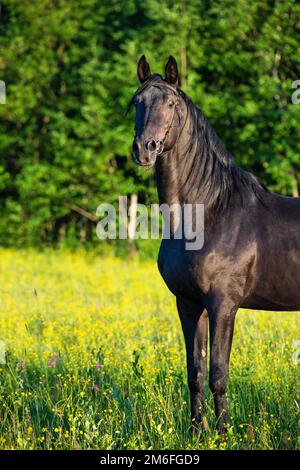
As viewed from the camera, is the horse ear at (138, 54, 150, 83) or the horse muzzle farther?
the horse ear at (138, 54, 150, 83)

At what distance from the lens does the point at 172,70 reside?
4727mm

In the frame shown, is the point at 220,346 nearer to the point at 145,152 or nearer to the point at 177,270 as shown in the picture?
the point at 177,270

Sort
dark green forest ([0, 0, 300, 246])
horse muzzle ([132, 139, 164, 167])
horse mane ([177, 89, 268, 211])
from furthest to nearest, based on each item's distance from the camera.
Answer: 1. dark green forest ([0, 0, 300, 246])
2. horse mane ([177, 89, 268, 211])
3. horse muzzle ([132, 139, 164, 167])

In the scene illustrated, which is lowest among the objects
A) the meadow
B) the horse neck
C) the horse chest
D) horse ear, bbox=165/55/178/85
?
the meadow

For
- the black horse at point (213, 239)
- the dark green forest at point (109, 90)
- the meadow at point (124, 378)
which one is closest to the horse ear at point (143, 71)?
the black horse at point (213, 239)

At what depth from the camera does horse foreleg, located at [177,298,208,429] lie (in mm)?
4863

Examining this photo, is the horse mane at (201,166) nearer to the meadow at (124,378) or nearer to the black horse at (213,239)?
the black horse at (213,239)

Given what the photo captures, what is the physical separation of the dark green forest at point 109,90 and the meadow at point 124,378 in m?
5.20

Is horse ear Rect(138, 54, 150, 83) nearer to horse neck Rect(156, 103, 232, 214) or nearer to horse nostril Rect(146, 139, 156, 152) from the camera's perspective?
horse neck Rect(156, 103, 232, 214)

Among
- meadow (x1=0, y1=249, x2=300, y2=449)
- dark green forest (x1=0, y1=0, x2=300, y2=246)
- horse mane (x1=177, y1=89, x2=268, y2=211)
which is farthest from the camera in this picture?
dark green forest (x1=0, y1=0, x2=300, y2=246)

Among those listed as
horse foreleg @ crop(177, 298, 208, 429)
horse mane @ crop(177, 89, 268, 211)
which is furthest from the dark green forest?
horse foreleg @ crop(177, 298, 208, 429)

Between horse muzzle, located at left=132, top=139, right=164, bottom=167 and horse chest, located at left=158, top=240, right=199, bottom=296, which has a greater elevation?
horse muzzle, located at left=132, top=139, right=164, bottom=167
